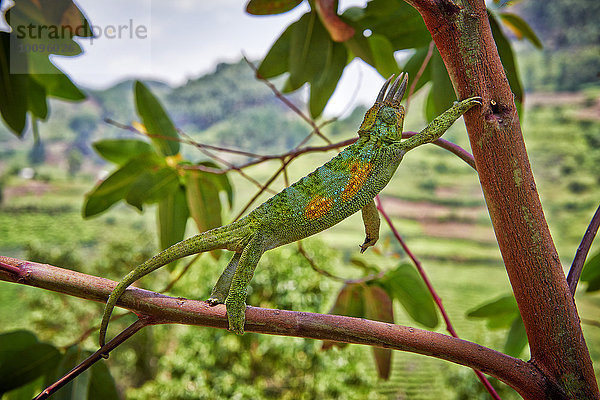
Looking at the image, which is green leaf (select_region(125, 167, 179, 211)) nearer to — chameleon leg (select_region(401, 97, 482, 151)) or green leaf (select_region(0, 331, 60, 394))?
green leaf (select_region(0, 331, 60, 394))

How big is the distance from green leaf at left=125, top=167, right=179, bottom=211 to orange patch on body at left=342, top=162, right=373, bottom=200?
1.53 feet

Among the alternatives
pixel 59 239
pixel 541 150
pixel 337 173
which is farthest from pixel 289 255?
pixel 337 173

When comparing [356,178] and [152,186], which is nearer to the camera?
[356,178]

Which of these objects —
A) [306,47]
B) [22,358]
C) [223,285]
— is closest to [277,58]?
[306,47]

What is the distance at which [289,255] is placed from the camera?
2.19m

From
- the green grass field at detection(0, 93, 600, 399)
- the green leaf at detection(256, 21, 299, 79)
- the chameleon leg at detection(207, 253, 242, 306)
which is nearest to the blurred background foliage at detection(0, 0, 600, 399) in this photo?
the green grass field at detection(0, 93, 600, 399)

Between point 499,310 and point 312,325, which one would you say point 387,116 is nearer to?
point 312,325

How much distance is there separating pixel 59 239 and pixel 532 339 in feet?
8.62

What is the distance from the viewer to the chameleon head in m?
0.44

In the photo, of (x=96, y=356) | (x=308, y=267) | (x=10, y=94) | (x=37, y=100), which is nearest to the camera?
(x=96, y=356)

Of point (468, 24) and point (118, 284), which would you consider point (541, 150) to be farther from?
point (118, 284)

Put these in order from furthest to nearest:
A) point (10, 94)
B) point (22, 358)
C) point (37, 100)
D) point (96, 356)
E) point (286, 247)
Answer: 1. point (286, 247)
2. point (37, 100)
3. point (10, 94)
4. point (22, 358)
5. point (96, 356)

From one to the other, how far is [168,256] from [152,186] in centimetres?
42

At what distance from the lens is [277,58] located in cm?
83
